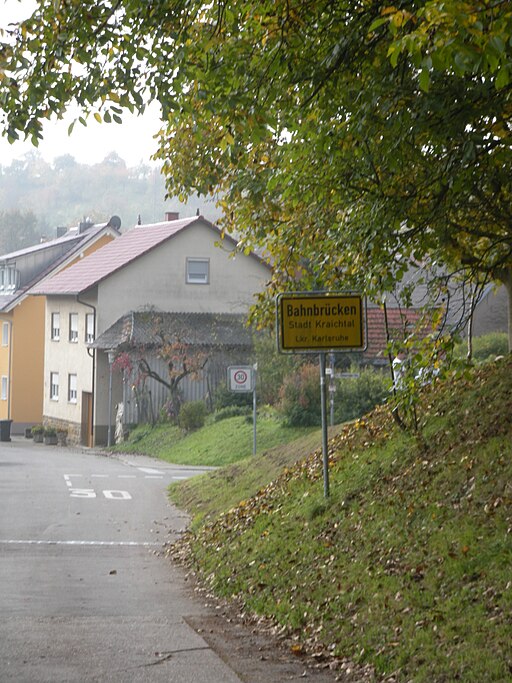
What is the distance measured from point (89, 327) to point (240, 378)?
1953 cm

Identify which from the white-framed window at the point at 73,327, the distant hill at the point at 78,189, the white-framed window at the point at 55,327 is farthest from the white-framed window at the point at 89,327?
the distant hill at the point at 78,189

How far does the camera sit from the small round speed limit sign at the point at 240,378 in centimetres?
3303

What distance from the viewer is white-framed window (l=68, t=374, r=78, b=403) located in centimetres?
5347

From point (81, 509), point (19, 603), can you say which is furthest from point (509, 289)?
point (81, 509)

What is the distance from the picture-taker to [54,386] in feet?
186

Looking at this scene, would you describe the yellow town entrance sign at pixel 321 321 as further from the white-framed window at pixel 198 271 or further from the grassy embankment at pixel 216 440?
the white-framed window at pixel 198 271

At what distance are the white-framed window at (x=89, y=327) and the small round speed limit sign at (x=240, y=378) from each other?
18425 mm

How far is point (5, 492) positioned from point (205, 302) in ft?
88.7

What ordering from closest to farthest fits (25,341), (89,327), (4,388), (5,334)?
(89,327)
(25,341)
(4,388)
(5,334)

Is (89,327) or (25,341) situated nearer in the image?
(89,327)

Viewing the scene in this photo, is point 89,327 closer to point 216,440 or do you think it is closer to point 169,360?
point 169,360

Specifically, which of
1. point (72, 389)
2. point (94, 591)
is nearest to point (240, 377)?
point (94, 591)

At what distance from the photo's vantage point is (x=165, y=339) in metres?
46.8

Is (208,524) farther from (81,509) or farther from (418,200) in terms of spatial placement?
(418,200)
